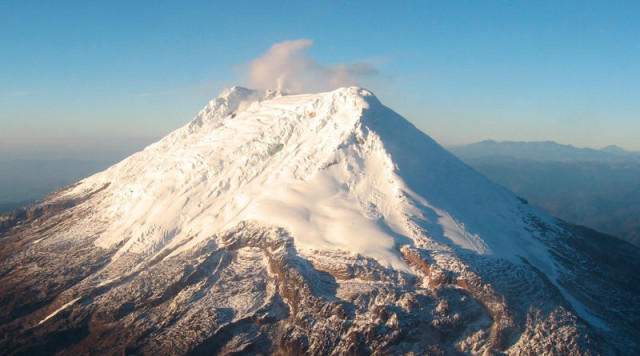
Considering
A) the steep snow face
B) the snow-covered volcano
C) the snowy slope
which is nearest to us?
the snow-covered volcano

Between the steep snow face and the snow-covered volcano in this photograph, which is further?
the steep snow face

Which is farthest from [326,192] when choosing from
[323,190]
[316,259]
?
[316,259]

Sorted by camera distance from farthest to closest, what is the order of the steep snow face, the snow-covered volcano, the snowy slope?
the steep snow face < the snowy slope < the snow-covered volcano

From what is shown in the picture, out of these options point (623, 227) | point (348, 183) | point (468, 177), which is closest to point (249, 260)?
point (348, 183)

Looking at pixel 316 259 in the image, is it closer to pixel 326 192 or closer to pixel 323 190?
pixel 326 192

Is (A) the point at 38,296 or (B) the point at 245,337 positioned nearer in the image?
(B) the point at 245,337

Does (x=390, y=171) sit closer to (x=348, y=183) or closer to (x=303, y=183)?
(x=348, y=183)

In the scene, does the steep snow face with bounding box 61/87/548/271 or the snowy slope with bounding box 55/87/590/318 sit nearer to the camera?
the snowy slope with bounding box 55/87/590/318
